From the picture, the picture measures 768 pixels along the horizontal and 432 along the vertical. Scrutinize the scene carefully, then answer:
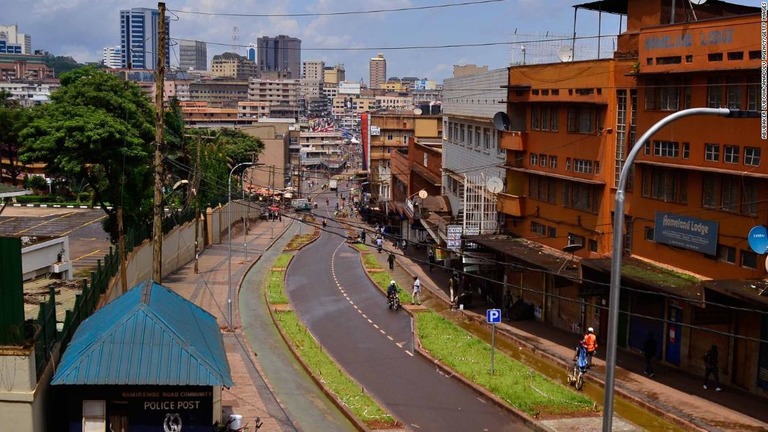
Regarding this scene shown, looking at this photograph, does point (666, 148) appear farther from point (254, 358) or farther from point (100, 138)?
point (100, 138)

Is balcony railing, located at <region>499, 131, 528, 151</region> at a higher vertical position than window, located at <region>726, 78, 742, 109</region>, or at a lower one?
lower

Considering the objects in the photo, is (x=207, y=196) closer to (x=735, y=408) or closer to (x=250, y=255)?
(x=250, y=255)

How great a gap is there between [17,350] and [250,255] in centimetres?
4619

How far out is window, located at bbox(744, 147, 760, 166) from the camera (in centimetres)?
2411

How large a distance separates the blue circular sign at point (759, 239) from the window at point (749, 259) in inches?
28.7

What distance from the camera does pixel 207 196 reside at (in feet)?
211

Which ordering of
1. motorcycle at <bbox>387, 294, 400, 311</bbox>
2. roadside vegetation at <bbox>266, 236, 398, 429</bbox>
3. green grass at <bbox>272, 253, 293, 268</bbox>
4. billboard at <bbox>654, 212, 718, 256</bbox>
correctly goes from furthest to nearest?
1. green grass at <bbox>272, 253, 293, 268</bbox>
2. motorcycle at <bbox>387, 294, 400, 311</bbox>
3. billboard at <bbox>654, 212, 718, 256</bbox>
4. roadside vegetation at <bbox>266, 236, 398, 429</bbox>

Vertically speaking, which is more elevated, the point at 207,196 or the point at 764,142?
the point at 764,142

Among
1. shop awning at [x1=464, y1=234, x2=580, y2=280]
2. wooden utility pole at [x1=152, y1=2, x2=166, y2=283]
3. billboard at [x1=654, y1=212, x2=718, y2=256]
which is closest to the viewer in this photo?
billboard at [x1=654, y1=212, x2=718, y2=256]

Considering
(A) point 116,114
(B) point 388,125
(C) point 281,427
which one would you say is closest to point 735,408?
(C) point 281,427

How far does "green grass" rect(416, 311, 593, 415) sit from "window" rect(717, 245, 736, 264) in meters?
5.67

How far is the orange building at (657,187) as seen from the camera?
2458cm

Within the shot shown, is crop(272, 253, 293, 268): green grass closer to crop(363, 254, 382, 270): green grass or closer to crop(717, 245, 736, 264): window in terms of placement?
crop(363, 254, 382, 270): green grass

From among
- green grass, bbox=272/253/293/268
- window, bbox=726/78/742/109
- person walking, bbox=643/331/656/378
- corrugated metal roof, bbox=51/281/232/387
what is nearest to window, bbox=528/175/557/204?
person walking, bbox=643/331/656/378
